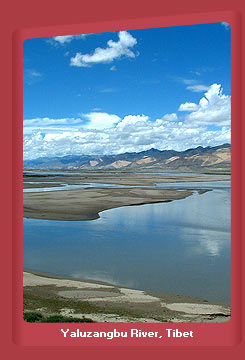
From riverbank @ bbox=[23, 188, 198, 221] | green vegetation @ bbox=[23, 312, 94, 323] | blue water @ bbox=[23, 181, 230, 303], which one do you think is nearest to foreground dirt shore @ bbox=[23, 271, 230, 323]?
green vegetation @ bbox=[23, 312, 94, 323]

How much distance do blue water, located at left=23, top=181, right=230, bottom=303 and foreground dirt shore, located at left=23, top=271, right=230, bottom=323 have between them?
569 millimetres

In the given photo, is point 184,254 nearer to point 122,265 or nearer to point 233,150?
point 122,265

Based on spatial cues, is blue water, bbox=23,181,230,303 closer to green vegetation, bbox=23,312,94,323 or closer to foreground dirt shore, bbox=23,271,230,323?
foreground dirt shore, bbox=23,271,230,323

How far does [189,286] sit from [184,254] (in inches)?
93.1

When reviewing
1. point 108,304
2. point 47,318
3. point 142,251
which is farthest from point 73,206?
point 47,318

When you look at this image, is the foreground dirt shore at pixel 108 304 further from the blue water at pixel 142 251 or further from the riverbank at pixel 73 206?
the riverbank at pixel 73 206

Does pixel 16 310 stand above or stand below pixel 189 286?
above

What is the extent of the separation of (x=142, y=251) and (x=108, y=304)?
4154 mm

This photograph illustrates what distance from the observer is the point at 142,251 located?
34.4 ft

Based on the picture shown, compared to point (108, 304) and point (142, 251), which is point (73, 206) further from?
point (108, 304)

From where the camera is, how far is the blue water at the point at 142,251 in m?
8.22

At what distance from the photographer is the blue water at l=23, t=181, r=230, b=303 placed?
27.0ft

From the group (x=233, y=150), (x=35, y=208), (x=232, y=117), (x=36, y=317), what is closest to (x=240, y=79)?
(x=232, y=117)

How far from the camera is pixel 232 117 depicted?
4.04 metres
